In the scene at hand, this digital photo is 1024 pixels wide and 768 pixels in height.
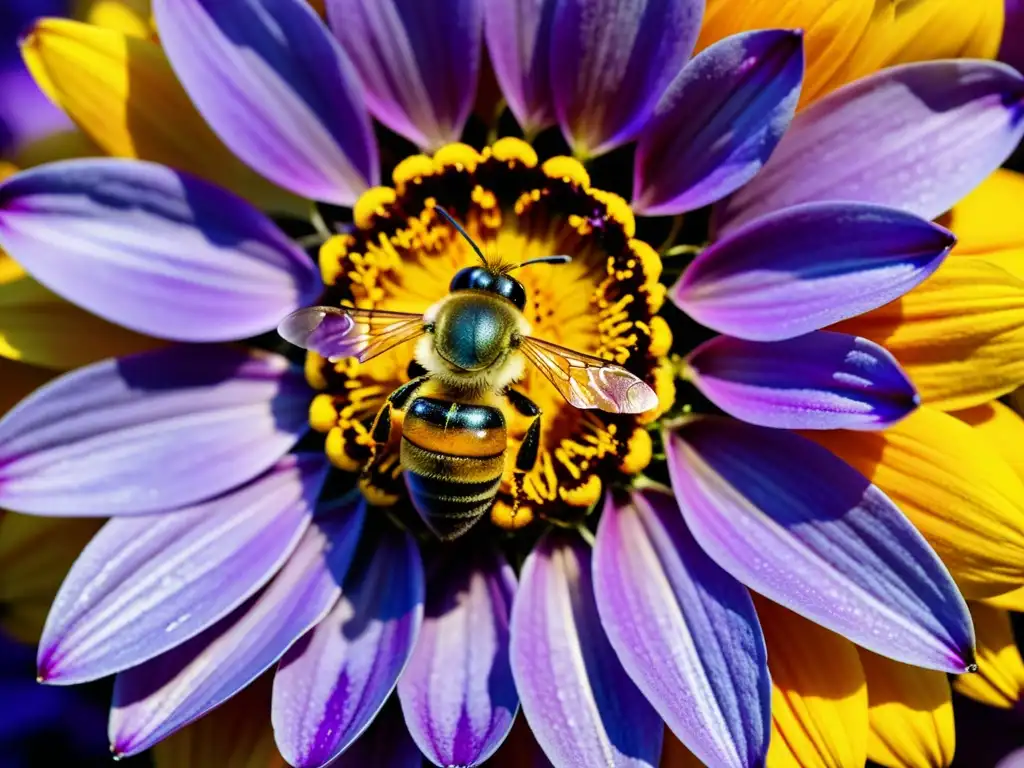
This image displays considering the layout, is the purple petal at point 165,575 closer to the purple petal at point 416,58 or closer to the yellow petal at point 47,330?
the yellow petal at point 47,330

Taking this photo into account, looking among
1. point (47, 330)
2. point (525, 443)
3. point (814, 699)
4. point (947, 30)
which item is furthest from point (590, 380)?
point (47, 330)

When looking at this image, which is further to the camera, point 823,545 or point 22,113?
point 22,113

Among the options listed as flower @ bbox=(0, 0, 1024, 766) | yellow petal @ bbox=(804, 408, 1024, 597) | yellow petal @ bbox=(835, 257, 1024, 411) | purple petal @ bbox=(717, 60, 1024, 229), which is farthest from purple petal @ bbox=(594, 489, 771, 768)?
purple petal @ bbox=(717, 60, 1024, 229)

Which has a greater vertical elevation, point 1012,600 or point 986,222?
point 986,222

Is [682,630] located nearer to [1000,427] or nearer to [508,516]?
[508,516]

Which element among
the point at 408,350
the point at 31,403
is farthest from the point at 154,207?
the point at 408,350

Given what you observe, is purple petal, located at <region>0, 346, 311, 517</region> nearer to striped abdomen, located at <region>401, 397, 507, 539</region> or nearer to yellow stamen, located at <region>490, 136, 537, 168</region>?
striped abdomen, located at <region>401, 397, 507, 539</region>

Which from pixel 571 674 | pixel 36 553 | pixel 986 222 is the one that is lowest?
pixel 36 553

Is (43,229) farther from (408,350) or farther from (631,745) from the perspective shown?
(631,745)
